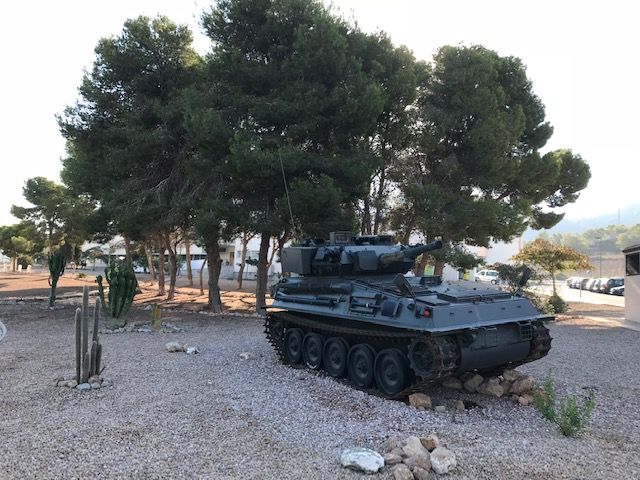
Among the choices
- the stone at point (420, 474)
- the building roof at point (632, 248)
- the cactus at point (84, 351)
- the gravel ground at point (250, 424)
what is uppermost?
the building roof at point (632, 248)

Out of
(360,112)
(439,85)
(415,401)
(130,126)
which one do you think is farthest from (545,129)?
(415,401)

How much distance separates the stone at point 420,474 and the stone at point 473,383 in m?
3.55

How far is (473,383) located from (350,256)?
2.80 metres

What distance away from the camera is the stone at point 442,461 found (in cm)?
474

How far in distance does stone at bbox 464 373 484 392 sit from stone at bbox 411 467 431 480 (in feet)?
11.6

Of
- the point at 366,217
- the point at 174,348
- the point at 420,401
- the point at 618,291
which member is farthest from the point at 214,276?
the point at 618,291

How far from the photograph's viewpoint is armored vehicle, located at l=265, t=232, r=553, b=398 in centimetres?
707

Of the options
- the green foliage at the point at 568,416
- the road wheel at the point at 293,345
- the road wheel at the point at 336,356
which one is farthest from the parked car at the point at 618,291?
the green foliage at the point at 568,416

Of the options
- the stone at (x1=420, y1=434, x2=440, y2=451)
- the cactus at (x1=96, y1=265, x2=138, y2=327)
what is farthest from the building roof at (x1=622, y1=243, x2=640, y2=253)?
the cactus at (x1=96, y1=265, x2=138, y2=327)

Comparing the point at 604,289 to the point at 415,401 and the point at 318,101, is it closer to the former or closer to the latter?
the point at 318,101

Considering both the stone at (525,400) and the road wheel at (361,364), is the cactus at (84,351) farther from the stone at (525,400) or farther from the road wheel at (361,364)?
the stone at (525,400)

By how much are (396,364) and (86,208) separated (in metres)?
24.4

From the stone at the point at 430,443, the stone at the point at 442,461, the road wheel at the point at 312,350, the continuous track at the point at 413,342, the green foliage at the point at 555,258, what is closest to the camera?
the stone at the point at 442,461

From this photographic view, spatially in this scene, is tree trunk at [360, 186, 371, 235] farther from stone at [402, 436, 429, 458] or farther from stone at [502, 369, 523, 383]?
stone at [402, 436, 429, 458]
